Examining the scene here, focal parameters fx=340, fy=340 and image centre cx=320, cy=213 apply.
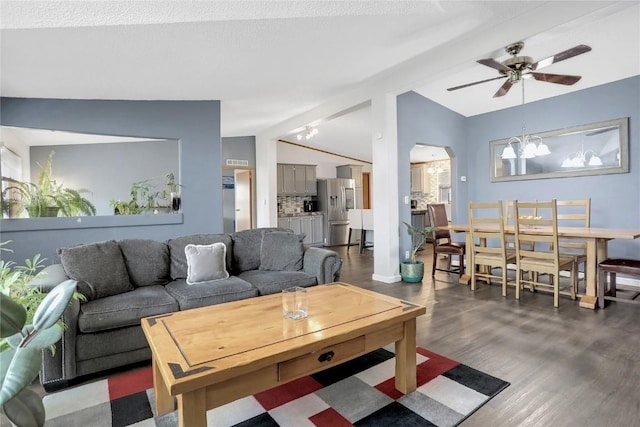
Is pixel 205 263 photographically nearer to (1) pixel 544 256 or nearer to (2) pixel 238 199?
(1) pixel 544 256

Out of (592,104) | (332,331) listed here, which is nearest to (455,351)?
(332,331)

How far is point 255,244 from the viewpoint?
352 cm

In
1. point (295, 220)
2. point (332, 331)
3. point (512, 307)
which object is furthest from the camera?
point (295, 220)

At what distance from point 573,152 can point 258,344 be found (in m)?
5.28

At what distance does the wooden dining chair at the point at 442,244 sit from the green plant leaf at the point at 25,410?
14.3 ft

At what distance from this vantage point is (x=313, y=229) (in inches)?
329

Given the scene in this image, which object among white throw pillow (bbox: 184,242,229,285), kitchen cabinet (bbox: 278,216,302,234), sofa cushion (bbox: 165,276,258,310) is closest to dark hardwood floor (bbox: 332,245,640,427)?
sofa cushion (bbox: 165,276,258,310)

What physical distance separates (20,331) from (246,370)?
741 millimetres

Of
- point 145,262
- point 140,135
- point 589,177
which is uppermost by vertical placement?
point 140,135

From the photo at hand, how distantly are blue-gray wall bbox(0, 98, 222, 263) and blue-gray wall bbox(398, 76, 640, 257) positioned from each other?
2.65 m

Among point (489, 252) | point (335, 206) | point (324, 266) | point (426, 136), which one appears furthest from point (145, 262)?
point (335, 206)

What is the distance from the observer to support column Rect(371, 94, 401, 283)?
4.50 m

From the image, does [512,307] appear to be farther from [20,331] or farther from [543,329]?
[20,331]

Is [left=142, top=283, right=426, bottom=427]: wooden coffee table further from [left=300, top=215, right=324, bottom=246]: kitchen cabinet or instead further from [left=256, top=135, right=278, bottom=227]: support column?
[left=300, top=215, right=324, bottom=246]: kitchen cabinet
